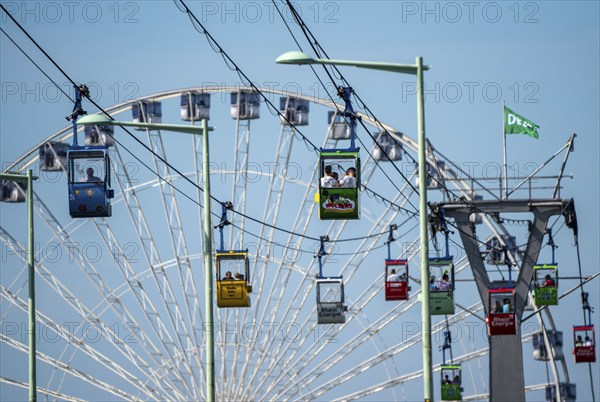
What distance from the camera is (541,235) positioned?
5759 centimetres

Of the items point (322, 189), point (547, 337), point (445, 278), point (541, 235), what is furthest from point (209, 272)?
point (547, 337)

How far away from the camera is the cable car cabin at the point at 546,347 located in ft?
256

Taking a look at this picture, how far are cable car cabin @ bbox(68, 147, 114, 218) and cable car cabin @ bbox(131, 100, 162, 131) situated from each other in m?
25.7

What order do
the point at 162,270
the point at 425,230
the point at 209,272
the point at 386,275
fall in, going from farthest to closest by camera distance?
the point at 162,270
the point at 386,275
the point at 209,272
the point at 425,230

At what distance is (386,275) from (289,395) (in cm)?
937

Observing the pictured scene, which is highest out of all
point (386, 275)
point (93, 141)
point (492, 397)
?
point (93, 141)

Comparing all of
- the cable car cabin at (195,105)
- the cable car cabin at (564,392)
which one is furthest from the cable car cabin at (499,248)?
the cable car cabin at (195,105)

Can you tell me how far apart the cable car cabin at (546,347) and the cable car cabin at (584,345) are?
6.20 m

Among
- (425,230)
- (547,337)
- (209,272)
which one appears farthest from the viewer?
(547,337)

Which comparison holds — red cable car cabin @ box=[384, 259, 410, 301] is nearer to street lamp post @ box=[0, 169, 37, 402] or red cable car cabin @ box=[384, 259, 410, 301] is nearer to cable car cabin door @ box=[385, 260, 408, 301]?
cable car cabin door @ box=[385, 260, 408, 301]

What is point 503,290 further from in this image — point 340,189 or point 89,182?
point 89,182

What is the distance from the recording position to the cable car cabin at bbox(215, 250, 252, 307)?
180 feet

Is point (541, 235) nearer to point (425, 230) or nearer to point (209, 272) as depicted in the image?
point (209, 272)

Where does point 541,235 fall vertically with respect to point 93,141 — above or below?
below
